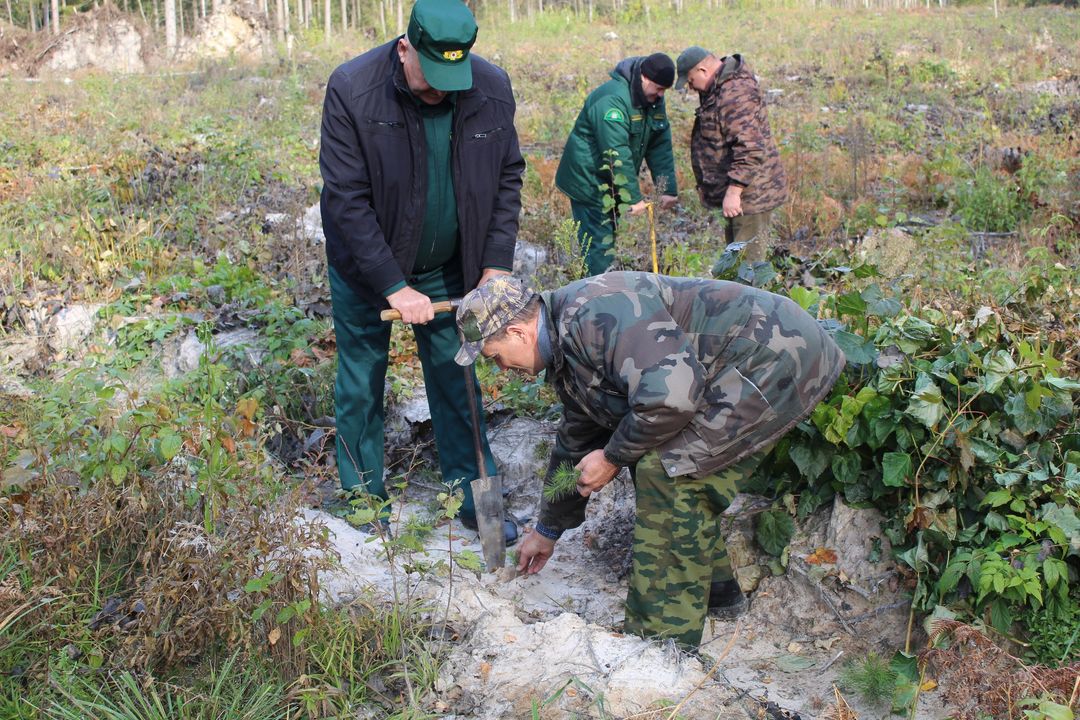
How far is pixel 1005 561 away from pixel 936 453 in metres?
0.42

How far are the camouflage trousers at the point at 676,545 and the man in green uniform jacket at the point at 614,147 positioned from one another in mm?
2975

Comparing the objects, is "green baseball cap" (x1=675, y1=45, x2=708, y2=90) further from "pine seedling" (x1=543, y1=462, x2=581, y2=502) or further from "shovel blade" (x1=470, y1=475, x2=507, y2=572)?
"pine seedling" (x1=543, y1=462, x2=581, y2=502)

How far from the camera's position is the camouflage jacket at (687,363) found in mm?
2697

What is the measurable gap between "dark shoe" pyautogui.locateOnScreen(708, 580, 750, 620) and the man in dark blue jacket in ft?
3.35

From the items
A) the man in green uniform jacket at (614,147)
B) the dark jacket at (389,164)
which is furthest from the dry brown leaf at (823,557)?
the man in green uniform jacket at (614,147)

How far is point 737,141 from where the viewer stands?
19.8ft

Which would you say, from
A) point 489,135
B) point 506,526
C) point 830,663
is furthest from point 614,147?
point 830,663

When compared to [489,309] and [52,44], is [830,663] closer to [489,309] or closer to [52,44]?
[489,309]

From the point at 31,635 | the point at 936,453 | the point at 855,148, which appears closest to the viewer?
the point at 31,635

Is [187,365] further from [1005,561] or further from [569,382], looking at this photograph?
[1005,561]

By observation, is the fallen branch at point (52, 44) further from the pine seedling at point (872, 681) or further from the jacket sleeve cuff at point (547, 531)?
the pine seedling at point (872, 681)

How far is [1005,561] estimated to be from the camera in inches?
111

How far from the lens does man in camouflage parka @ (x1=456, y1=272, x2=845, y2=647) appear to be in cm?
271

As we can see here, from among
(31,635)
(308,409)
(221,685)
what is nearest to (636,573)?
(221,685)
